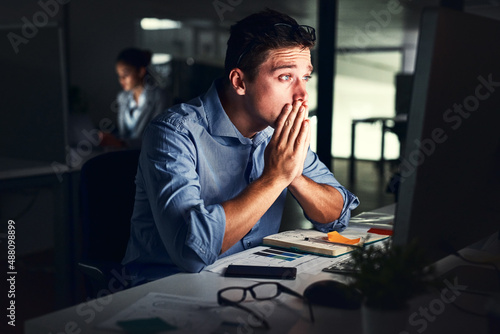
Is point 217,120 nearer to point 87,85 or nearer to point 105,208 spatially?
point 105,208

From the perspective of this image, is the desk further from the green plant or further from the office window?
the office window

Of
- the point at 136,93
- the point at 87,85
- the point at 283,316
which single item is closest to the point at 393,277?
the point at 283,316

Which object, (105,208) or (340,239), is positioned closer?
(340,239)

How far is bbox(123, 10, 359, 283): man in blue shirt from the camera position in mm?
1184

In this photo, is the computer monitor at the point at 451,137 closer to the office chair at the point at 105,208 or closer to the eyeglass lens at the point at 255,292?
the eyeglass lens at the point at 255,292

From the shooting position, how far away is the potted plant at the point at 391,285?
707mm

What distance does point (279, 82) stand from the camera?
4.58 feet

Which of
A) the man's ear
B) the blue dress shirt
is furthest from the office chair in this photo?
the man's ear

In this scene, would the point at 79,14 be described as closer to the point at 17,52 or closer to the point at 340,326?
the point at 17,52

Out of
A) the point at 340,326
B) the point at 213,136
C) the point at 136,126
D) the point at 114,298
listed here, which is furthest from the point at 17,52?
the point at 340,326

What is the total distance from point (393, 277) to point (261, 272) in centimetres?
40

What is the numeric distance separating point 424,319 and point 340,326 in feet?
0.48

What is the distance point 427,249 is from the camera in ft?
2.70

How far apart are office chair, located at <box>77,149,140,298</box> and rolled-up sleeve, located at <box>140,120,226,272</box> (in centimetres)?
21
